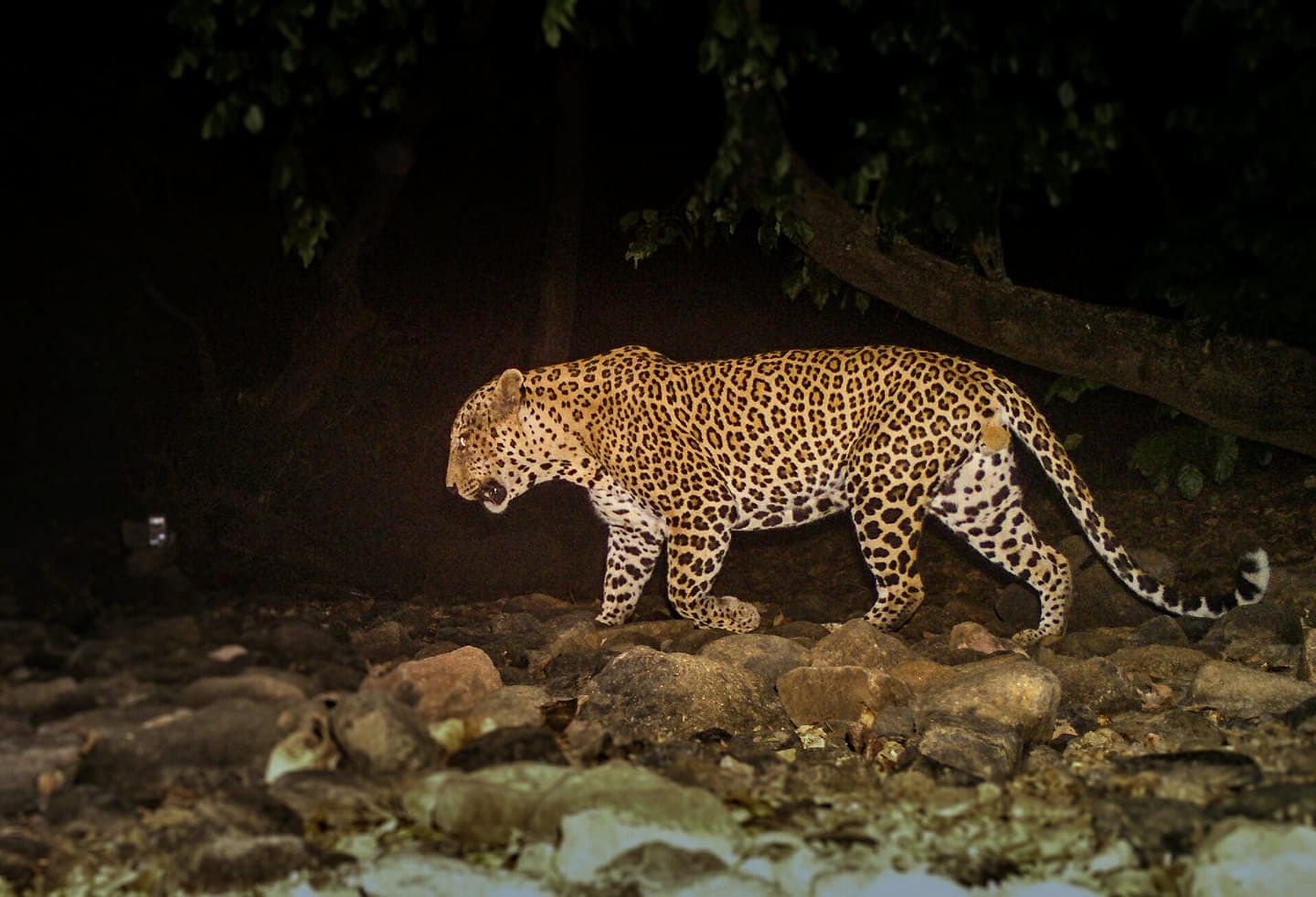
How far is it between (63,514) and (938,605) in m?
5.57

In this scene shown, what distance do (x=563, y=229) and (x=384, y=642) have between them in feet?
13.3

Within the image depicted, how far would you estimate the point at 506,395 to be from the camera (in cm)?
790

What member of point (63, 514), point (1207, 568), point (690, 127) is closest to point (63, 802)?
point (63, 514)

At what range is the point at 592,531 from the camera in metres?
9.55

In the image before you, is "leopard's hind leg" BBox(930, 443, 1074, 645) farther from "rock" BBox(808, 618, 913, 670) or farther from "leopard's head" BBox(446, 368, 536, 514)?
"leopard's head" BBox(446, 368, 536, 514)

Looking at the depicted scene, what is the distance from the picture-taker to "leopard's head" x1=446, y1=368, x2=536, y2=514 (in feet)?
26.0

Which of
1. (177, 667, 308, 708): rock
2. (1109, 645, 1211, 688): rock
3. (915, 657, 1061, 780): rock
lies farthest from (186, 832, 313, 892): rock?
(1109, 645, 1211, 688): rock

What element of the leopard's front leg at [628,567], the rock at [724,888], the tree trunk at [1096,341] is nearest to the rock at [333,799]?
the rock at [724,888]

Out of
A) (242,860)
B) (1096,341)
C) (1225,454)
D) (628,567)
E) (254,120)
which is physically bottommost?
(628,567)

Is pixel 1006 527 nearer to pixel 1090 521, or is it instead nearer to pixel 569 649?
pixel 1090 521

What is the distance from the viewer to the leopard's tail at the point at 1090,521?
7172mm

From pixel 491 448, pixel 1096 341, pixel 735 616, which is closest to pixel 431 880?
pixel 735 616

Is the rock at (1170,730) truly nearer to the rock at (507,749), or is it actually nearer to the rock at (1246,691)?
the rock at (1246,691)

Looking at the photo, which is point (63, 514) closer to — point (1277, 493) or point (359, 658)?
point (359, 658)
